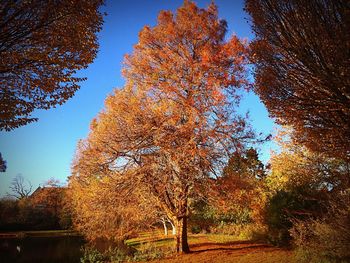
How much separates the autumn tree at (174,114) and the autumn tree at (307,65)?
12.3ft

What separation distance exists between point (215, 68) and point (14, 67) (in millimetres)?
8779

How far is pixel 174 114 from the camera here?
13.2 metres

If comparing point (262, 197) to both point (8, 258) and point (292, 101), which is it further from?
point (8, 258)

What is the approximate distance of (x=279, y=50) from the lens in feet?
26.9

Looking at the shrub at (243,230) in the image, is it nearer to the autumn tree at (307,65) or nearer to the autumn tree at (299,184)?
the autumn tree at (299,184)

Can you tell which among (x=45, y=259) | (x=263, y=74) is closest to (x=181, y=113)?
(x=263, y=74)

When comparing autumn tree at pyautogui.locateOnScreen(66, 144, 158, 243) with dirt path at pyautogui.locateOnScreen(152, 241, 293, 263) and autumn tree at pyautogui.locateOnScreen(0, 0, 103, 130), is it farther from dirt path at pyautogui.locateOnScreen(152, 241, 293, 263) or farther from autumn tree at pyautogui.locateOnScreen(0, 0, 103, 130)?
autumn tree at pyautogui.locateOnScreen(0, 0, 103, 130)

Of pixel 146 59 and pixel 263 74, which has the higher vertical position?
pixel 146 59

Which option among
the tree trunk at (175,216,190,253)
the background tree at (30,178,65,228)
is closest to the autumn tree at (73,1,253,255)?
the tree trunk at (175,216,190,253)

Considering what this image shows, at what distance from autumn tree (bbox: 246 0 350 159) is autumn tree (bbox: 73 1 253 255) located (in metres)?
3.75

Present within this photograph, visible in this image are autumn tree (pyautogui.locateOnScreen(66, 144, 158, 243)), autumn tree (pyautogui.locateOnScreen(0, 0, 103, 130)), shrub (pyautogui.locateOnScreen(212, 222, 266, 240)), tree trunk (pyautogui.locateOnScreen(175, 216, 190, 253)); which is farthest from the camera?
shrub (pyautogui.locateOnScreen(212, 222, 266, 240))

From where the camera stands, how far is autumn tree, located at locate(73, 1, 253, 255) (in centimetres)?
Result: 1262

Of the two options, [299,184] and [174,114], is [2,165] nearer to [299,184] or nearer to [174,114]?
[174,114]

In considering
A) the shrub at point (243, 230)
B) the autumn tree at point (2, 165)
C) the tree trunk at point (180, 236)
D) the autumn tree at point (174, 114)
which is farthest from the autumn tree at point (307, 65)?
the autumn tree at point (2, 165)
